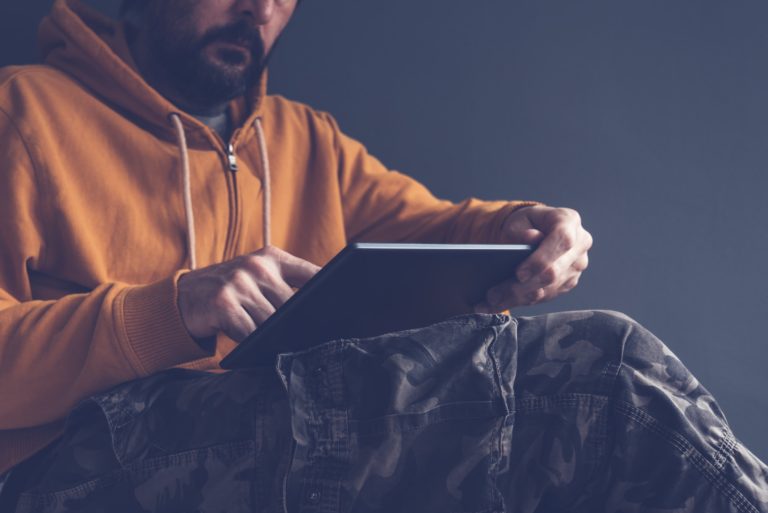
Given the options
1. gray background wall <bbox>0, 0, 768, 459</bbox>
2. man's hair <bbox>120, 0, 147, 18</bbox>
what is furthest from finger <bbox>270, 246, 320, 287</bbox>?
gray background wall <bbox>0, 0, 768, 459</bbox>

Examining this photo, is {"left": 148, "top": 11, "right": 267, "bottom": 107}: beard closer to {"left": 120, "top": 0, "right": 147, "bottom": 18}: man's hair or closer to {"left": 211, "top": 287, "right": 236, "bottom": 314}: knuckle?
{"left": 120, "top": 0, "right": 147, "bottom": 18}: man's hair

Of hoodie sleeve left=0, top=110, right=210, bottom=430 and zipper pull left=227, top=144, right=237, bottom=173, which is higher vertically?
zipper pull left=227, top=144, right=237, bottom=173

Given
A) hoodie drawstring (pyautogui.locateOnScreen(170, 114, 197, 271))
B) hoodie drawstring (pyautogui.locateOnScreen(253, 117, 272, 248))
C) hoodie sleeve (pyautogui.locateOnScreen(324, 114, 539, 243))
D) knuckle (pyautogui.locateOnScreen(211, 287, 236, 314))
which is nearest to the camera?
knuckle (pyautogui.locateOnScreen(211, 287, 236, 314))

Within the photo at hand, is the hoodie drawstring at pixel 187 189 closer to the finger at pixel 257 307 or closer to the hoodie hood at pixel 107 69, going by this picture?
the hoodie hood at pixel 107 69

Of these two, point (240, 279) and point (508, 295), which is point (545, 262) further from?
point (240, 279)

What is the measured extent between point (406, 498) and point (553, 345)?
7.4 inches

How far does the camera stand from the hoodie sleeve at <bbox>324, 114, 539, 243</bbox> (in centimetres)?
140

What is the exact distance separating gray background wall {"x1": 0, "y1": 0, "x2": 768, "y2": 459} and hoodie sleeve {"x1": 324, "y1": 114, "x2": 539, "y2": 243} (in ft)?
0.46

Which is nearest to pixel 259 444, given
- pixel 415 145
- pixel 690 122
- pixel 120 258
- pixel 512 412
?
pixel 512 412

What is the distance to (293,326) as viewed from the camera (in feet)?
2.43

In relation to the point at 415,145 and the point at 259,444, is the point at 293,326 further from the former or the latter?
the point at 415,145

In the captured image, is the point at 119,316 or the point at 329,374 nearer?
the point at 329,374

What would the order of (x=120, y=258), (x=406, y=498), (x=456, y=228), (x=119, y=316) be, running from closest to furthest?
(x=406, y=498) → (x=119, y=316) → (x=120, y=258) → (x=456, y=228)

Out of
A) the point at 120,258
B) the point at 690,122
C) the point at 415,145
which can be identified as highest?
the point at 690,122
